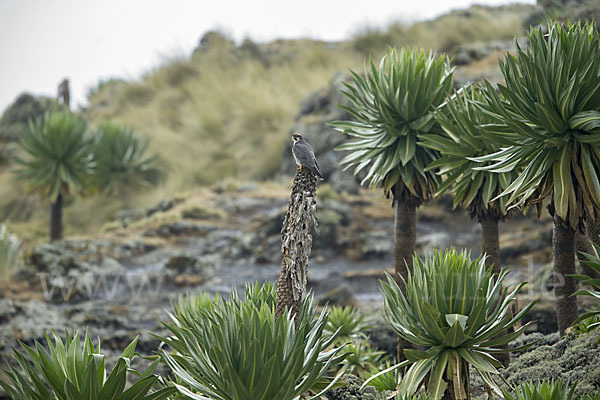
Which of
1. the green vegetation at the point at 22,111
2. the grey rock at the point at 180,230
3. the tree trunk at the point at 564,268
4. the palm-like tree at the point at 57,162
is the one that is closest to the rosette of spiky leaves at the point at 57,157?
the palm-like tree at the point at 57,162

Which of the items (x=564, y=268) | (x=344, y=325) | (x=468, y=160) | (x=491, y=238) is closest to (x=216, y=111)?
(x=344, y=325)

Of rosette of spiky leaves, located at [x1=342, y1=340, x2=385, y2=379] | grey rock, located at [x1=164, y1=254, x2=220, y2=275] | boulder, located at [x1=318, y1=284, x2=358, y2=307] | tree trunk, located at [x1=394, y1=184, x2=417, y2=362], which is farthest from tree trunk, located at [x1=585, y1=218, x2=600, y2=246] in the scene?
grey rock, located at [x1=164, y1=254, x2=220, y2=275]

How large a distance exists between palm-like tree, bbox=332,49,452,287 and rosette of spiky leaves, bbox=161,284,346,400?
3.28m

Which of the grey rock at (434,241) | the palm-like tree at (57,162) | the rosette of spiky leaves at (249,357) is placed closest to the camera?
the rosette of spiky leaves at (249,357)

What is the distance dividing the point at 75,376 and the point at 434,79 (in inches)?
226

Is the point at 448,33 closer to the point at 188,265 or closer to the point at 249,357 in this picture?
the point at 188,265

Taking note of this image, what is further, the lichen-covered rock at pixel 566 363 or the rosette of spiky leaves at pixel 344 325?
the rosette of spiky leaves at pixel 344 325

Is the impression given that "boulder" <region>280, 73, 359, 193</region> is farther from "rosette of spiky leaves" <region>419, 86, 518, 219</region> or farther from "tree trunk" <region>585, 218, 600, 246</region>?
"tree trunk" <region>585, 218, 600, 246</region>

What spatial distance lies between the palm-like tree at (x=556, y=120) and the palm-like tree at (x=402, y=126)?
163 centimetres

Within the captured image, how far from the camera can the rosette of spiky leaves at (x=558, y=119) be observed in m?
5.88

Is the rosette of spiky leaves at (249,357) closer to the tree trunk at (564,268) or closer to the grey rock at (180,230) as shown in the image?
the tree trunk at (564,268)

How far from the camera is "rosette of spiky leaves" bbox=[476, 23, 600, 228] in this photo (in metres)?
5.88

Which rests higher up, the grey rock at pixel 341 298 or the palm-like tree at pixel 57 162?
the palm-like tree at pixel 57 162

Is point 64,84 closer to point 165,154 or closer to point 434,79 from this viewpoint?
point 165,154
